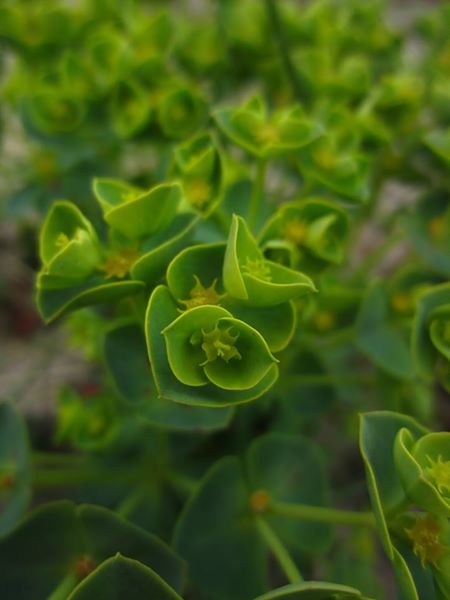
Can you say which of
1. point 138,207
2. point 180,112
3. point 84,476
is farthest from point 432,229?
point 84,476

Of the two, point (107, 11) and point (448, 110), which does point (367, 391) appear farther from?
point (107, 11)

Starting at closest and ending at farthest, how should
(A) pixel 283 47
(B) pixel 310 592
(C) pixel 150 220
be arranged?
1. (B) pixel 310 592
2. (C) pixel 150 220
3. (A) pixel 283 47

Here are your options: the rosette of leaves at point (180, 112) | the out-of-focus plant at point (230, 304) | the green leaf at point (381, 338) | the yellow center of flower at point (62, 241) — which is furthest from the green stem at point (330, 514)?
the rosette of leaves at point (180, 112)

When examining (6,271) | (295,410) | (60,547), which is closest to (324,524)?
(295,410)

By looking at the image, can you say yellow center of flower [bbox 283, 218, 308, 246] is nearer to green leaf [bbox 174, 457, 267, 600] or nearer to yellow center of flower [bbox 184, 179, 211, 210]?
yellow center of flower [bbox 184, 179, 211, 210]

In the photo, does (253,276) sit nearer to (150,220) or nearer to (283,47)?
Answer: (150,220)

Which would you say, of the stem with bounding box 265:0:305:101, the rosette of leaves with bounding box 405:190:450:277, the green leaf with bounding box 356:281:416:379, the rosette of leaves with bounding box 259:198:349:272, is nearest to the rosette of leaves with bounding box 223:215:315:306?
the rosette of leaves with bounding box 259:198:349:272

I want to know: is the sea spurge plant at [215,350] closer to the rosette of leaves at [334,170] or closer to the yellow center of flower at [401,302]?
the rosette of leaves at [334,170]
